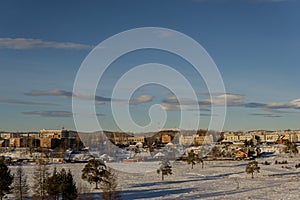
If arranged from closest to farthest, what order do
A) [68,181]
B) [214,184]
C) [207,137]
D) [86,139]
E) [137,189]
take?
[68,181]
[137,189]
[214,184]
[86,139]
[207,137]

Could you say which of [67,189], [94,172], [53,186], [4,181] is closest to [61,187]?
[67,189]

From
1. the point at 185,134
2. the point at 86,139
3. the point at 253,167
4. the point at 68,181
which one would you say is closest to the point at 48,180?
the point at 68,181

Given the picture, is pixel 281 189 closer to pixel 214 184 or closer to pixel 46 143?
pixel 214 184

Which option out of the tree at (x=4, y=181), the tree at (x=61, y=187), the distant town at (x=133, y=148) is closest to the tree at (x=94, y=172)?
the tree at (x=4, y=181)

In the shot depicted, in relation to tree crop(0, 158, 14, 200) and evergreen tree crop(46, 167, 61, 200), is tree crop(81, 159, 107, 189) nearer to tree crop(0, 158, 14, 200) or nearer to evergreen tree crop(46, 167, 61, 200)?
tree crop(0, 158, 14, 200)

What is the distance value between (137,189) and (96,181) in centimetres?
455

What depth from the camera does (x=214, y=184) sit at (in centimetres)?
4441

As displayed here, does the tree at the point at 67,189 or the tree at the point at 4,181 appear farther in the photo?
the tree at the point at 4,181

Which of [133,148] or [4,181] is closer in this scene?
[4,181]

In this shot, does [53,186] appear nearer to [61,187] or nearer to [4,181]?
[61,187]

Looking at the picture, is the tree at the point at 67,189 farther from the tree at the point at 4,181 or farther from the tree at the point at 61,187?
the tree at the point at 4,181

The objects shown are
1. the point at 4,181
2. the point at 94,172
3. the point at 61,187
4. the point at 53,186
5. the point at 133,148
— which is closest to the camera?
the point at 61,187

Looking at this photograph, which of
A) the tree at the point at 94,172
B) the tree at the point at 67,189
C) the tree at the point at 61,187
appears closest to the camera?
the tree at the point at 67,189

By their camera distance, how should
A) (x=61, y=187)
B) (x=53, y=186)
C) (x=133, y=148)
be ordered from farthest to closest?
(x=133, y=148), (x=53, y=186), (x=61, y=187)
